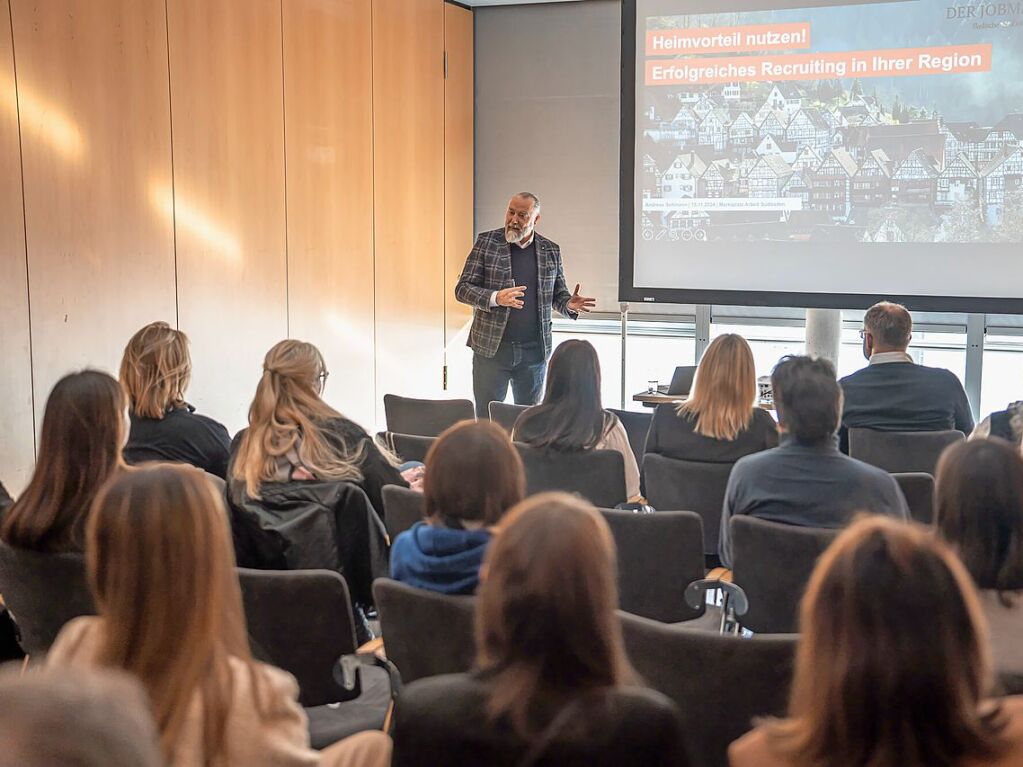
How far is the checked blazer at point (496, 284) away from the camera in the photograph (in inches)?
247

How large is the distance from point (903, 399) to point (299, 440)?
2.59m

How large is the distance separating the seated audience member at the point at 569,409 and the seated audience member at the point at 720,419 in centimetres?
23

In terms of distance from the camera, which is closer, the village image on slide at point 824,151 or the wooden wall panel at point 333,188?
the village image on slide at point 824,151

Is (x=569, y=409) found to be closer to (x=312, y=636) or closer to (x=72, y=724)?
(x=312, y=636)

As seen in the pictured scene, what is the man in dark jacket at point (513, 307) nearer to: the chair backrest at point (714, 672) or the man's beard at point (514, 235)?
the man's beard at point (514, 235)

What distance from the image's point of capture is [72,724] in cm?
75

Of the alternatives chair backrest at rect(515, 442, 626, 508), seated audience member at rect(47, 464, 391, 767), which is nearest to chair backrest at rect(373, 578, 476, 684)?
seated audience member at rect(47, 464, 391, 767)

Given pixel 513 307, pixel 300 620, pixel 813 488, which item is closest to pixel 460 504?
pixel 300 620

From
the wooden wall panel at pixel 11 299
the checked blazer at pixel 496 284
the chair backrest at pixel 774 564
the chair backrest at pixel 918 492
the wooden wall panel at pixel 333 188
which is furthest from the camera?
the wooden wall panel at pixel 333 188

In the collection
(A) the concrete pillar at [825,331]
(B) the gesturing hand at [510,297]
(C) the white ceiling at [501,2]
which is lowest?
(A) the concrete pillar at [825,331]

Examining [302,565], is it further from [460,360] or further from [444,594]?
[460,360]

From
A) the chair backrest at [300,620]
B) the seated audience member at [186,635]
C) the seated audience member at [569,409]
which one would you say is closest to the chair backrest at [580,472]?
the seated audience member at [569,409]

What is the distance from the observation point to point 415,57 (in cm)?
762

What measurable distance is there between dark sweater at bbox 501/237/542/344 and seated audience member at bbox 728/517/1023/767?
495 centimetres
